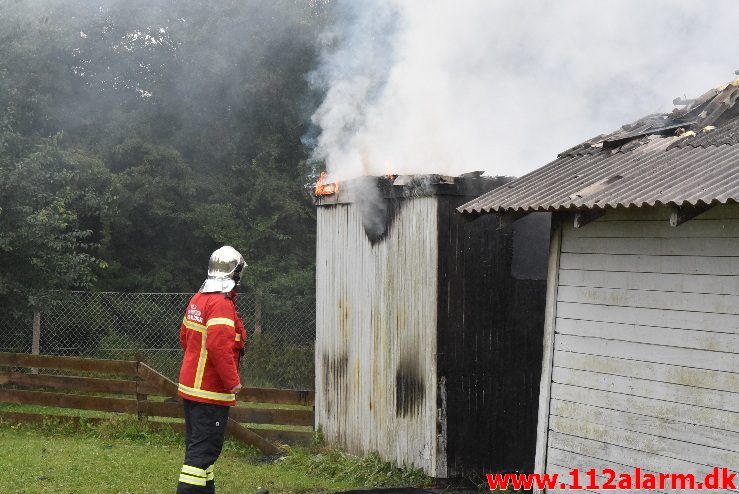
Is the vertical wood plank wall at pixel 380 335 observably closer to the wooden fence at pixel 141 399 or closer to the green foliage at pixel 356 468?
the green foliage at pixel 356 468

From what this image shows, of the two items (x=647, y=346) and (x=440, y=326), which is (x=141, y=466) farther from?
(x=647, y=346)

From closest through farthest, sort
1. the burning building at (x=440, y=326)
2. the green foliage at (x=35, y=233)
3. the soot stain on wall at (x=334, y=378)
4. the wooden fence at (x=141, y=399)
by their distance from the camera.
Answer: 1. the burning building at (x=440, y=326)
2. the soot stain on wall at (x=334, y=378)
3. the wooden fence at (x=141, y=399)
4. the green foliage at (x=35, y=233)

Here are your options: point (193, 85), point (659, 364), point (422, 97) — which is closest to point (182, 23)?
point (193, 85)

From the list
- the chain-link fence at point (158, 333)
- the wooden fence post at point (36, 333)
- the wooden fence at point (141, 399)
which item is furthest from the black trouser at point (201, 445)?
the chain-link fence at point (158, 333)

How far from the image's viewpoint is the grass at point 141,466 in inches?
310

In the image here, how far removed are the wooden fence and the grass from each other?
201mm

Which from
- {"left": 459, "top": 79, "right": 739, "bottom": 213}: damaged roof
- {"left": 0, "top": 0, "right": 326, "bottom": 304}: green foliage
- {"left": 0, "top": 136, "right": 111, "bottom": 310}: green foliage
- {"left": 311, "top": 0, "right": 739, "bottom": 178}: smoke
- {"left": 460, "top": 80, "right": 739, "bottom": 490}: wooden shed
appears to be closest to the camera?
{"left": 459, "top": 79, "right": 739, "bottom": 213}: damaged roof

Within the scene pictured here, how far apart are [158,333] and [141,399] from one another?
15.2ft

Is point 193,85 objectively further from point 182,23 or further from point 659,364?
point 659,364

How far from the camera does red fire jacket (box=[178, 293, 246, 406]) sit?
6379 mm

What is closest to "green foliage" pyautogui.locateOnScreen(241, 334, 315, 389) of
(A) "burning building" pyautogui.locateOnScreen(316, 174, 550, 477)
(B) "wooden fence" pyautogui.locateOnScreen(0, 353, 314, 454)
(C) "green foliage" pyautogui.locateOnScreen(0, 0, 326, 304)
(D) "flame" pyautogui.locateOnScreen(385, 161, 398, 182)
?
(C) "green foliage" pyautogui.locateOnScreen(0, 0, 326, 304)

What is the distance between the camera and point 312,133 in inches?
733

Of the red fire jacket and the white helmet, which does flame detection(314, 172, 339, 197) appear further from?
the red fire jacket

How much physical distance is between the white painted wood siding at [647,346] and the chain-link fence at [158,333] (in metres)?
8.48
